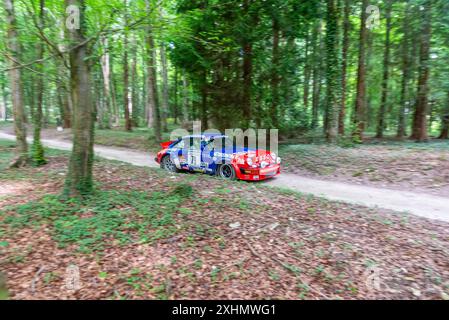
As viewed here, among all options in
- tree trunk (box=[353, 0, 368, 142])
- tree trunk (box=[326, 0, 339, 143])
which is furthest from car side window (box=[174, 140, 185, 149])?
tree trunk (box=[353, 0, 368, 142])

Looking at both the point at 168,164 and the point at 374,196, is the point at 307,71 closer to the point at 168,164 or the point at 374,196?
the point at 168,164

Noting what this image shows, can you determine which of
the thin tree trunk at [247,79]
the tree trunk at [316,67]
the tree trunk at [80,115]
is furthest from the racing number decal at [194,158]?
the tree trunk at [316,67]

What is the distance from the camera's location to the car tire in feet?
28.6

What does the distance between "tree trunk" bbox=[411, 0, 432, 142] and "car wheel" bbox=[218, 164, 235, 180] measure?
38.1 feet

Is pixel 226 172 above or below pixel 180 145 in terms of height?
below

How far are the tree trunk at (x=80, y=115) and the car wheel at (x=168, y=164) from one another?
4489 mm

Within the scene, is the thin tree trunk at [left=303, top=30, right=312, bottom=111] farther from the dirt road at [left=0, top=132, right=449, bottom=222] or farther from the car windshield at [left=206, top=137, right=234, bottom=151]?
the dirt road at [left=0, top=132, right=449, bottom=222]

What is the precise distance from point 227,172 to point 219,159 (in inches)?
19.4

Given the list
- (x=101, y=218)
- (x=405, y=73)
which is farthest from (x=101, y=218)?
(x=405, y=73)

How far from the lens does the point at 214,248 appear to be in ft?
13.6
